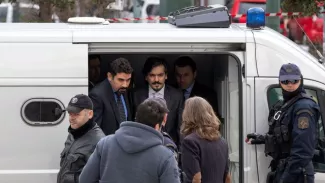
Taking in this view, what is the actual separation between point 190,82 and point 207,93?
18 centimetres

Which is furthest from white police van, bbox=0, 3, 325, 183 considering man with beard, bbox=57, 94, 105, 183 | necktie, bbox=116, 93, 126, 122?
man with beard, bbox=57, 94, 105, 183

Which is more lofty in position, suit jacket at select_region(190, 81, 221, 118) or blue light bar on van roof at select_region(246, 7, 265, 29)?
blue light bar on van roof at select_region(246, 7, 265, 29)

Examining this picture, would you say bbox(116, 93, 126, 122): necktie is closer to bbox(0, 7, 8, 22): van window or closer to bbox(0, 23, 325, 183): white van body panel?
bbox(0, 23, 325, 183): white van body panel

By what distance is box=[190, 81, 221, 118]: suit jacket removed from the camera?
714cm

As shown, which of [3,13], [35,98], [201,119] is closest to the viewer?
[201,119]

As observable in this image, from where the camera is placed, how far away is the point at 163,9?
519 inches

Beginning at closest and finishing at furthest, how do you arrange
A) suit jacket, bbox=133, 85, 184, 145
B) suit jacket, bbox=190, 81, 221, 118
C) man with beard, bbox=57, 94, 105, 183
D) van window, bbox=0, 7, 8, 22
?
man with beard, bbox=57, 94, 105, 183
suit jacket, bbox=133, 85, 184, 145
suit jacket, bbox=190, 81, 221, 118
van window, bbox=0, 7, 8, 22

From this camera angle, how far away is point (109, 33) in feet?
20.4

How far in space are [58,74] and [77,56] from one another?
20 cm

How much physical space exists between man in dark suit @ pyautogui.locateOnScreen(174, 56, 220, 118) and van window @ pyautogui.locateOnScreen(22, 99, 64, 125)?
Result: 148cm

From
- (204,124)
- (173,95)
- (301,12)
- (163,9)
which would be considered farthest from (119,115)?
(163,9)

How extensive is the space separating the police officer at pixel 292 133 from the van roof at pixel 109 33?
527 millimetres

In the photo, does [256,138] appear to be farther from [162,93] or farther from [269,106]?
[162,93]

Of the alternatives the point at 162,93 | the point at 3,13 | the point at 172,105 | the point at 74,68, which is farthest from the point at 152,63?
the point at 3,13
